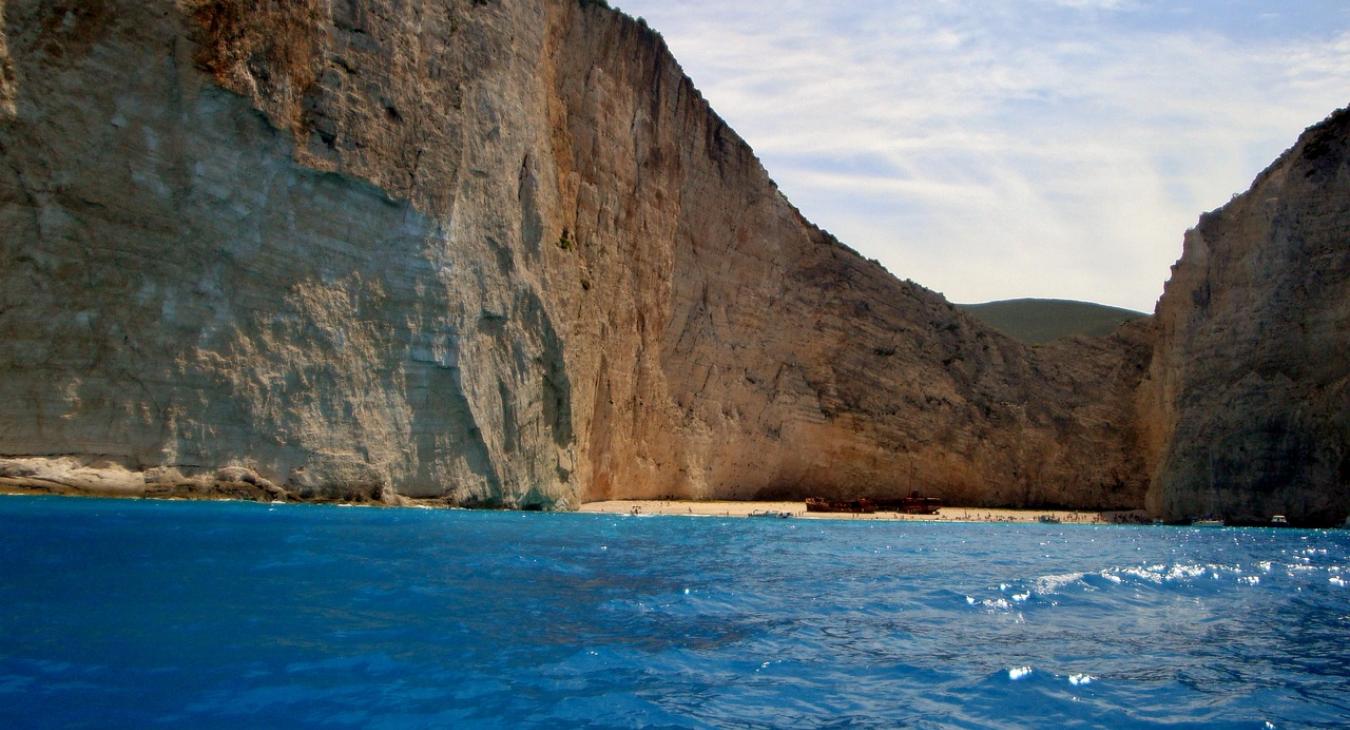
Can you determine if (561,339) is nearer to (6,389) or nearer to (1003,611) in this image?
(6,389)

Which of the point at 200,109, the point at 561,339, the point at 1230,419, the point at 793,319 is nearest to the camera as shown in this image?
the point at 200,109

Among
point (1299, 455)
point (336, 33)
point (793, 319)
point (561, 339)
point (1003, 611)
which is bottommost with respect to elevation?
point (1003, 611)

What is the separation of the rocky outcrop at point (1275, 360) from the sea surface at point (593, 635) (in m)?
20.8

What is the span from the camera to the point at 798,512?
3738cm

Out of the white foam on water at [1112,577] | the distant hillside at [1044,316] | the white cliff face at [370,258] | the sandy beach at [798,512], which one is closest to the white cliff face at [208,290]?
the white cliff face at [370,258]

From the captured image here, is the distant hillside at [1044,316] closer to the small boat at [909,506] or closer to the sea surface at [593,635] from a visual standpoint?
the small boat at [909,506]

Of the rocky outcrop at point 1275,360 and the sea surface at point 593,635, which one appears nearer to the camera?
the sea surface at point 593,635

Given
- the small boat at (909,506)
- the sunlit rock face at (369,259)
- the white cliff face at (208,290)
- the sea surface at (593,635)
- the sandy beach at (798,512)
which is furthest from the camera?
the small boat at (909,506)

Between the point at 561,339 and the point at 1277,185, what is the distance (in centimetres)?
2833

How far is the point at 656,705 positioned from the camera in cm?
662

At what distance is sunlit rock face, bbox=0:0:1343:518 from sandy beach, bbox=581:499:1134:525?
1.12 m

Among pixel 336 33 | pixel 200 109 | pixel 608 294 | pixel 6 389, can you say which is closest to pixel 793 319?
pixel 608 294

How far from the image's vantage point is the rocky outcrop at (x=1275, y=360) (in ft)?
115

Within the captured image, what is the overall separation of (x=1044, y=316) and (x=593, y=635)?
11230 centimetres
